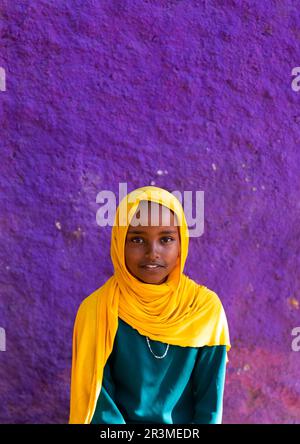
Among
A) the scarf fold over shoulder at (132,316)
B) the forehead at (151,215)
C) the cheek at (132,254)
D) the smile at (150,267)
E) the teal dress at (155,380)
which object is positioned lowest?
the teal dress at (155,380)

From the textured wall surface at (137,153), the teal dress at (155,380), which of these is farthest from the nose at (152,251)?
the textured wall surface at (137,153)

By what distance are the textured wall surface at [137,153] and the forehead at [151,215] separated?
29.8 inches

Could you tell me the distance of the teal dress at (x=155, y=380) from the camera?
2.32 m

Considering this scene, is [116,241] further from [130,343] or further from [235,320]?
[235,320]

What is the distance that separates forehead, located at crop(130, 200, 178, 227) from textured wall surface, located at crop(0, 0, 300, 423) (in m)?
0.76

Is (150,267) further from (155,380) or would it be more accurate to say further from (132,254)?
(155,380)

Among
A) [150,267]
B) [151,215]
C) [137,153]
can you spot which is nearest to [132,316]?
[150,267]

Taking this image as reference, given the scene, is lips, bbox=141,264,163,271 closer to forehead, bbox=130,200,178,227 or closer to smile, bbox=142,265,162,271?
smile, bbox=142,265,162,271

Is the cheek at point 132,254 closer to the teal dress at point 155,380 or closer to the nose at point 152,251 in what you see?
the nose at point 152,251

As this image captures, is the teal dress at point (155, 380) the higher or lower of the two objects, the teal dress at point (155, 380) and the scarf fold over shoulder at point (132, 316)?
the lower

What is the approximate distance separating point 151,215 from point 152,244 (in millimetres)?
101

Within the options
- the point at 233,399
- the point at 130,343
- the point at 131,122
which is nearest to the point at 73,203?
the point at 131,122

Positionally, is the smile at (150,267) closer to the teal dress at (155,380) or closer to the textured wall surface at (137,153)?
the teal dress at (155,380)

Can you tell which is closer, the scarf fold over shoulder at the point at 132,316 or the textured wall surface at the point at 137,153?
A: the scarf fold over shoulder at the point at 132,316
